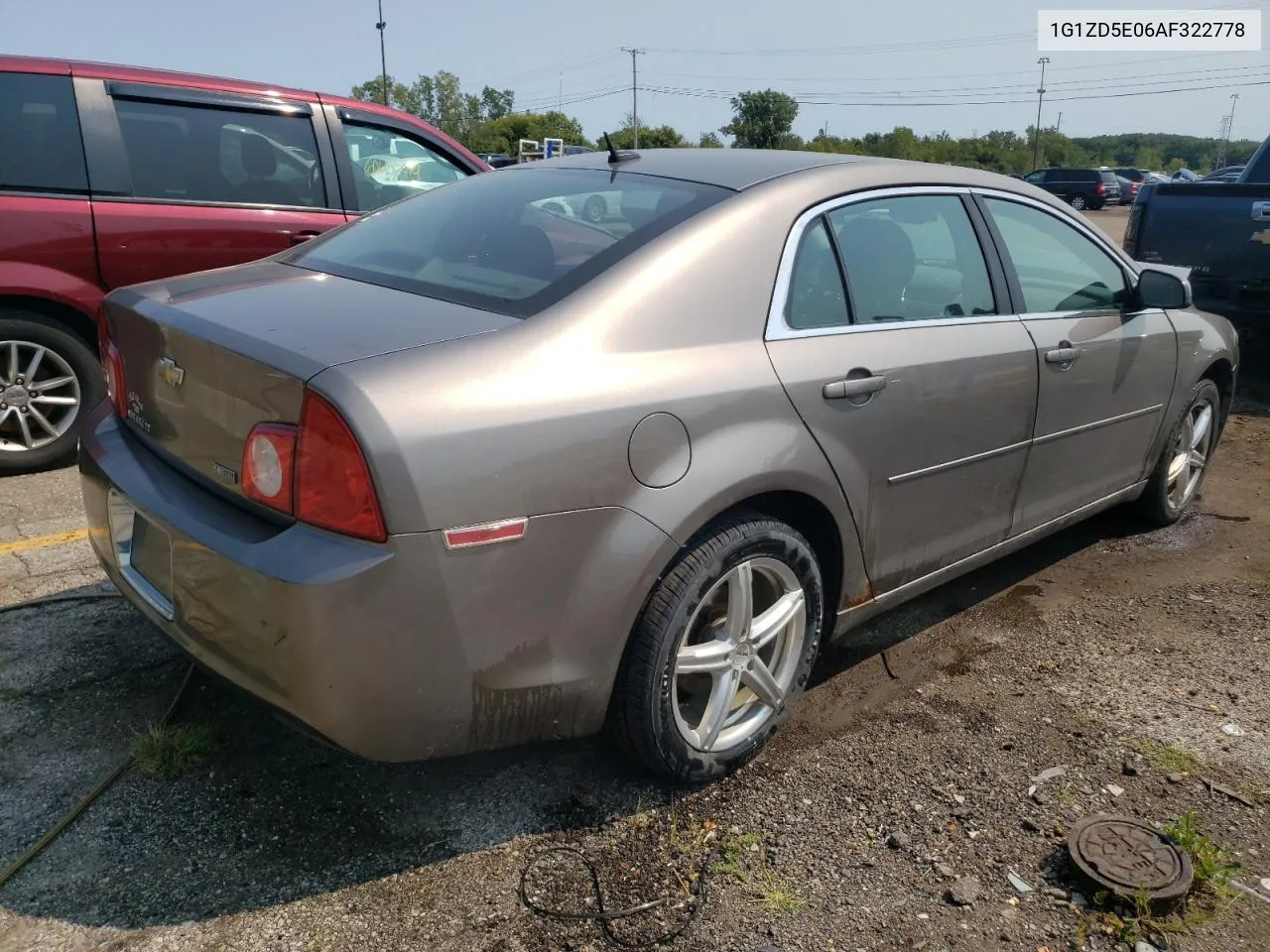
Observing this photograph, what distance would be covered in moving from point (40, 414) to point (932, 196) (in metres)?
4.16

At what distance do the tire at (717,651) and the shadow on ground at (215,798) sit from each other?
188 mm

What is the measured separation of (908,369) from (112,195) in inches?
158

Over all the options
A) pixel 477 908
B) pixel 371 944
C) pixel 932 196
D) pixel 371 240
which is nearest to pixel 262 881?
pixel 371 944

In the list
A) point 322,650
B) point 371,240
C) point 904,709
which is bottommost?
point 904,709

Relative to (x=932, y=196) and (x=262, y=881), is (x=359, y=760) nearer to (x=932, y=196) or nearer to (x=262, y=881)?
(x=262, y=881)

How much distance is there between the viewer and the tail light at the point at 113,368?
2764 millimetres

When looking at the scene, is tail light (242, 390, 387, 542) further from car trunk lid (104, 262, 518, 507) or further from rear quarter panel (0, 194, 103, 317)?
rear quarter panel (0, 194, 103, 317)

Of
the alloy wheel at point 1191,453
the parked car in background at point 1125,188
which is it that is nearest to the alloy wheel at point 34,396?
the alloy wheel at point 1191,453

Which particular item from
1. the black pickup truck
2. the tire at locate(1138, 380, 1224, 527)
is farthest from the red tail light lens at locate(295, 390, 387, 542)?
the black pickup truck

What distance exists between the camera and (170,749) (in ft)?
8.69

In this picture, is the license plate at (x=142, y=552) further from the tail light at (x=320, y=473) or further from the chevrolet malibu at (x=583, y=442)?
the tail light at (x=320, y=473)

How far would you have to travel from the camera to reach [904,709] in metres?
3.14

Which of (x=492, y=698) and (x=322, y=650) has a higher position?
(x=322, y=650)

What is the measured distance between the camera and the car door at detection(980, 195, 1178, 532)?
351 centimetres
